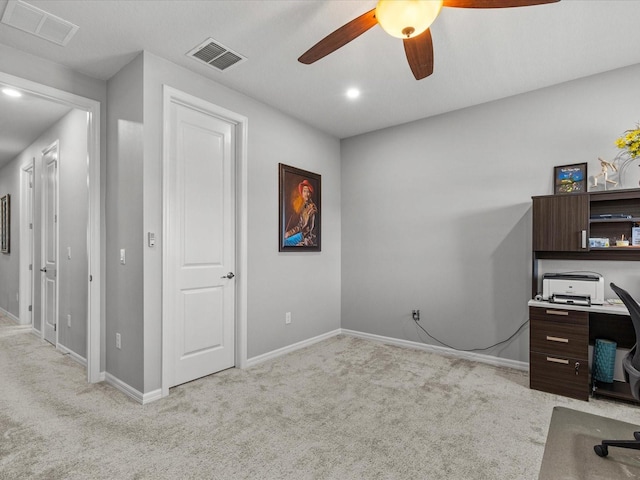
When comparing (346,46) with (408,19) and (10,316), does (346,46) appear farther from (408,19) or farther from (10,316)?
(10,316)

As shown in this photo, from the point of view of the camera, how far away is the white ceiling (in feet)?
7.14

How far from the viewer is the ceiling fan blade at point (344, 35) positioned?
1771 millimetres

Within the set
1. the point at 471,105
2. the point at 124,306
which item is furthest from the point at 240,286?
the point at 471,105

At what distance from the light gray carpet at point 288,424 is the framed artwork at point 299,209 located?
4.58ft

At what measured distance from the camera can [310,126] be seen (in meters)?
4.27

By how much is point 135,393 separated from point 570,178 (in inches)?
161

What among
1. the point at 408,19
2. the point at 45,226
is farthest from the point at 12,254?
the point at 408,19

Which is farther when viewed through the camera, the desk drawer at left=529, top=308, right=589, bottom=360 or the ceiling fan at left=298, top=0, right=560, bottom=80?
the desk drawer at left=529, top=308, right=589, bottom=360

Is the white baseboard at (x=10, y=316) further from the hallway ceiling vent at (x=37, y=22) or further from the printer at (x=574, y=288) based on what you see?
the printer at (x=574, y=288)

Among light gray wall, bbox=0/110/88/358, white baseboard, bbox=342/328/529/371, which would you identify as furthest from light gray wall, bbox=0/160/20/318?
white baseboard, bbox=342/328/529/371

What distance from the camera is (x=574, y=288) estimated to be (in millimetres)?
2803

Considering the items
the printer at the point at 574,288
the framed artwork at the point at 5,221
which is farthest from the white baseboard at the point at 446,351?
the framed artwork at the point at 5,221

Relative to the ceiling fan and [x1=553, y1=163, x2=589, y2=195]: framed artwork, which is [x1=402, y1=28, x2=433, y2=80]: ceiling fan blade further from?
[x1=553, y1=163, x2=589, y2=195]: framed artwork

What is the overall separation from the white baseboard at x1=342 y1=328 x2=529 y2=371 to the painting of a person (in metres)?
1.38
